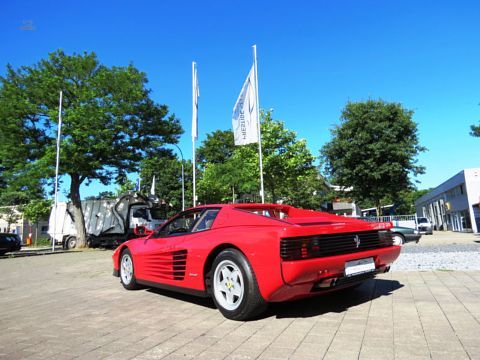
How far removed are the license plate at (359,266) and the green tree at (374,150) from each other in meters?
20.8

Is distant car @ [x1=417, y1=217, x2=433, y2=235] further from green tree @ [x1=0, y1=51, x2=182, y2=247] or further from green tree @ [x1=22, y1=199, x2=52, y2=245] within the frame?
green tree @ [x1=22, y1=199, x2=52, y2=245]

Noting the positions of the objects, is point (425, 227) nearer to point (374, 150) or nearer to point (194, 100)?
point (374, 150)

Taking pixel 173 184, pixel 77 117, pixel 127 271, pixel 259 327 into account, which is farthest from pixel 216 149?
pixel 259 327

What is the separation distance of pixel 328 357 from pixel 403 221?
21.1 metres

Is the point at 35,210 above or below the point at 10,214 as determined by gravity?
below

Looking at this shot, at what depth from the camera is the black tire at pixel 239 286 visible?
3.78 m

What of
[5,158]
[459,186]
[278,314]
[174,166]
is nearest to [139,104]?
[5,158]

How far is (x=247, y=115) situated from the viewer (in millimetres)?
14250

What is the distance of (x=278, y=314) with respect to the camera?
425 cm

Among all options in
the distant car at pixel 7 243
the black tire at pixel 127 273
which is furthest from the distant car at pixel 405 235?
the distant car at pixel 7 243

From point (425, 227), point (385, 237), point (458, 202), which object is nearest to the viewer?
point (385, 237)

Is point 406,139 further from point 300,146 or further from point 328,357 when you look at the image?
point 328,357

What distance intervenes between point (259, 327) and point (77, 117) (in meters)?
19.4

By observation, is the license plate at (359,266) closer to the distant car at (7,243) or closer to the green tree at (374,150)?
the green tree at (374,150)
